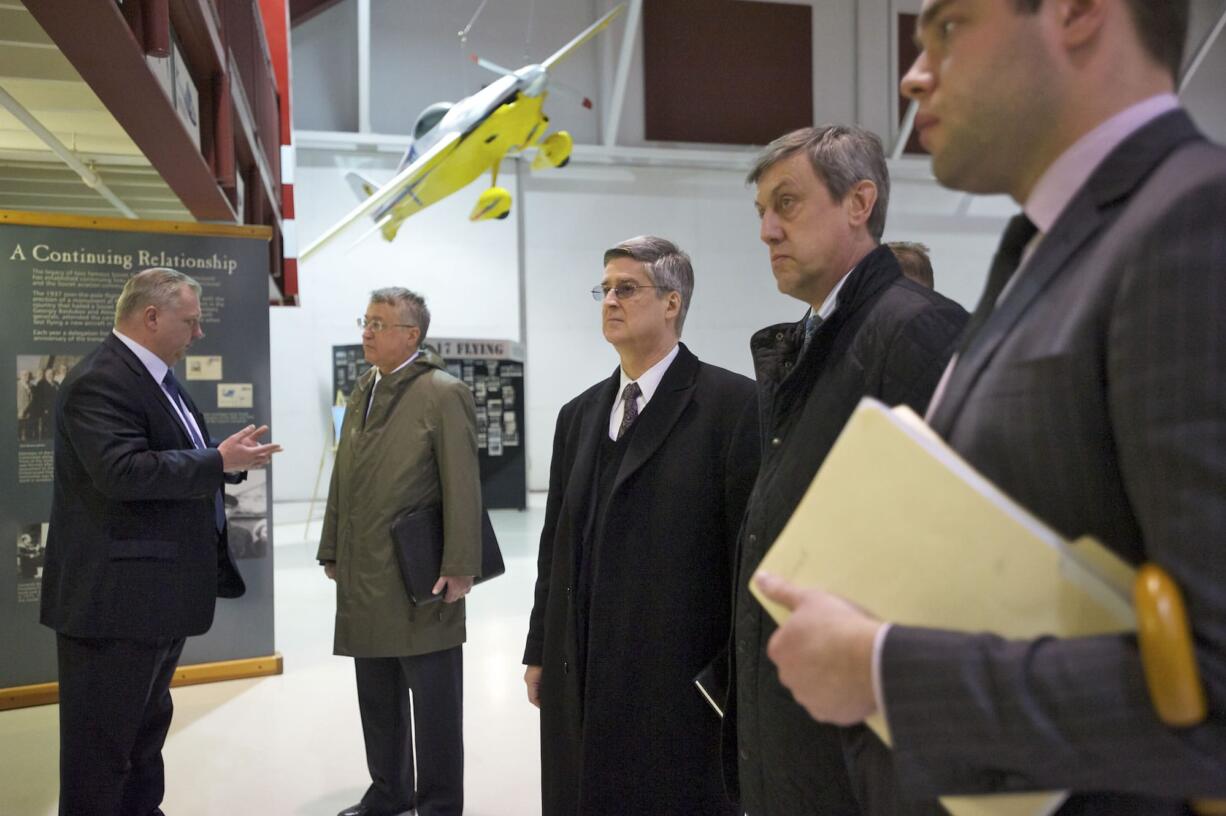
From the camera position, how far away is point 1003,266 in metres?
Result: 0.94

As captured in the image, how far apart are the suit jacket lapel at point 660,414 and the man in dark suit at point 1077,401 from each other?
1362 millimetres

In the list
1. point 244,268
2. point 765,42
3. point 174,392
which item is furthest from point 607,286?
point 765,42

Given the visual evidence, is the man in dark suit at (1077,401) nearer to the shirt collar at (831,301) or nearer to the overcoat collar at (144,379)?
the shirt collar at (831,301)

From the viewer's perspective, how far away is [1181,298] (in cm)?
64

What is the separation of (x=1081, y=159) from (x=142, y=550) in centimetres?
281

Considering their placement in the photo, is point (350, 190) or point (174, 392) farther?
point (350, 190)

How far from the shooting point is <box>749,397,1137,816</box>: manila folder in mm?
695

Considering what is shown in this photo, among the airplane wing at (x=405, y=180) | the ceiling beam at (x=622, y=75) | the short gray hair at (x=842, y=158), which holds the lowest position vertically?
the short gray hair at (x=842, y=158)

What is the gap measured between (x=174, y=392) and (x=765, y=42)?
42.0 feet

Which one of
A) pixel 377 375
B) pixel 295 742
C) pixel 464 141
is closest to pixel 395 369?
pixel 377 375

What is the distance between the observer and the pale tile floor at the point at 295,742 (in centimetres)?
339

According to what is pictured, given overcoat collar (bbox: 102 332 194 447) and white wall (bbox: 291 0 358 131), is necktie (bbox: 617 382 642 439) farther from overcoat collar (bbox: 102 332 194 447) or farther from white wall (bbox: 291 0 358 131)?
white wall (bbox: 291 0 358 131)

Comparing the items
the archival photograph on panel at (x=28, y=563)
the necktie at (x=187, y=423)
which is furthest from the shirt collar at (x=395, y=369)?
the archival photograph on panel at (x=28, y=563)

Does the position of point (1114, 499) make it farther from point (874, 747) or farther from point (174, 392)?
point (174, 392)
